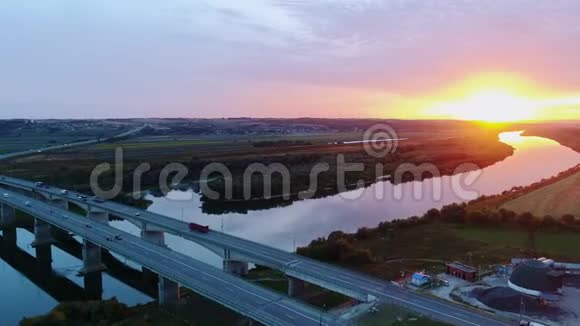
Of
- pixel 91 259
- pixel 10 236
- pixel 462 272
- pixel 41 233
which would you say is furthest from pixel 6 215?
pixel 462 272

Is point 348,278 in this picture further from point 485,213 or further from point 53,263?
point 53,263

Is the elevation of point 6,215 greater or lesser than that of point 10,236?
greater

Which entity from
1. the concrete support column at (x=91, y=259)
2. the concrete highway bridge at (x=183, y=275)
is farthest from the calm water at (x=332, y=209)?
the concrete support column at (x=91, y=259)

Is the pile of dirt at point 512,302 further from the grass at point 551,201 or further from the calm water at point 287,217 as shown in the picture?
the grass at point 551,201

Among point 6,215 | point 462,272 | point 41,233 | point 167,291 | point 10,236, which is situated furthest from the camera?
point 6,215

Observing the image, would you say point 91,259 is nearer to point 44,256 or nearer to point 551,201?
point 44,256

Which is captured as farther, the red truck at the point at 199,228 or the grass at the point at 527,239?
the grass at the point at 527,239

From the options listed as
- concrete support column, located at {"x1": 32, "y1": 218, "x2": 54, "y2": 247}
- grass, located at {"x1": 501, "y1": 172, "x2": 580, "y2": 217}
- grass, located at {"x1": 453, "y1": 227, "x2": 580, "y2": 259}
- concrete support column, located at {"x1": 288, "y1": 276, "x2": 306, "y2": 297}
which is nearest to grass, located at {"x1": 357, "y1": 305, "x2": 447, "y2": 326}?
concrete support column, located at {"x1": 288, "y1": 276, "x2": 306, "y2": 297}
